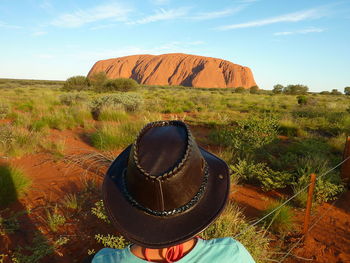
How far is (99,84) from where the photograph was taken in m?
28.8

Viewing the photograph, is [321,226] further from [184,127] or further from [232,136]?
[184,127]

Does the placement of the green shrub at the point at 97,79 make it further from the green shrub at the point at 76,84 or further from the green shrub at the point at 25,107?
the green shrub at the point at 25,107

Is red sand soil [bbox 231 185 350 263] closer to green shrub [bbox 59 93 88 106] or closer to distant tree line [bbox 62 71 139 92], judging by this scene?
green shrub [bbox 59 93 88 106]

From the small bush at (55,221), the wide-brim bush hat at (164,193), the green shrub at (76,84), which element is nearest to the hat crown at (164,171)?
the wide-brim bush hat at (164,193)

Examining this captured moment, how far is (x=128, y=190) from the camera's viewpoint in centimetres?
96

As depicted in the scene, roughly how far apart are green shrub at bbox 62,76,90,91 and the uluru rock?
70.6 metres

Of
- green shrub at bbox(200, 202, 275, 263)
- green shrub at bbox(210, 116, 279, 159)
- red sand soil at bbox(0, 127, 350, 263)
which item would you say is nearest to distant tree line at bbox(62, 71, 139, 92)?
green shrub at bbox(210, 116, 279, 159)

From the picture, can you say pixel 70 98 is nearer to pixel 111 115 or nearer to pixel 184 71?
pixel 111 115

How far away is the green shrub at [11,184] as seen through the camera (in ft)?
13.2

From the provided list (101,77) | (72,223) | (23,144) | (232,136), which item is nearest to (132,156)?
(72,223)

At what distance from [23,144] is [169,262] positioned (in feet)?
23.0

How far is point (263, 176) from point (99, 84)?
26.5 m

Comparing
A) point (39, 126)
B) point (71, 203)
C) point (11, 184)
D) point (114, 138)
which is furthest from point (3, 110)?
point (71, 203)

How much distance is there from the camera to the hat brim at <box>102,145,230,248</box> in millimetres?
868
